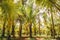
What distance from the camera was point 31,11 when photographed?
1006 inches

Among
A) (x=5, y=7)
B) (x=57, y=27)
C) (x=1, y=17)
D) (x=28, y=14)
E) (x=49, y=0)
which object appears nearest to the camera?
(x=49, y=0)

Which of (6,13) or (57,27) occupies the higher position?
(6,13)

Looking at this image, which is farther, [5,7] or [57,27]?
[57,27]

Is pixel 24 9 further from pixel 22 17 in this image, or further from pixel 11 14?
pixel 11 14

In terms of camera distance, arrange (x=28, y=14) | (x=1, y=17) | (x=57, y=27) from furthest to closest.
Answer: (x=57, y=27) < (x=28, y=14) < (x=1, y=17)

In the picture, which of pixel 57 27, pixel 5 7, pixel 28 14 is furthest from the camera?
pixel 57 27

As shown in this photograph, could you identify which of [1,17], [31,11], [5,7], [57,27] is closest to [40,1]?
[5,7]

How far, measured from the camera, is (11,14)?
1476 centimetres

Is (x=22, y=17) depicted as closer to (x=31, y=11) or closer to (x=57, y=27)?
(x=31, y=11)

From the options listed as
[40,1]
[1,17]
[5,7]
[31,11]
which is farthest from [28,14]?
[40,1]

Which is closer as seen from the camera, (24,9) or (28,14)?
(24,9)

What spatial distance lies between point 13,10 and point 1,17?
1873 mm

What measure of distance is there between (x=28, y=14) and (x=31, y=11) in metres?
0.68

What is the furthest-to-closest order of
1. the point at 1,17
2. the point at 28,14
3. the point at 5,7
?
1. the point at 28,14
2. the point at 1,17
3. the point at 5,7
